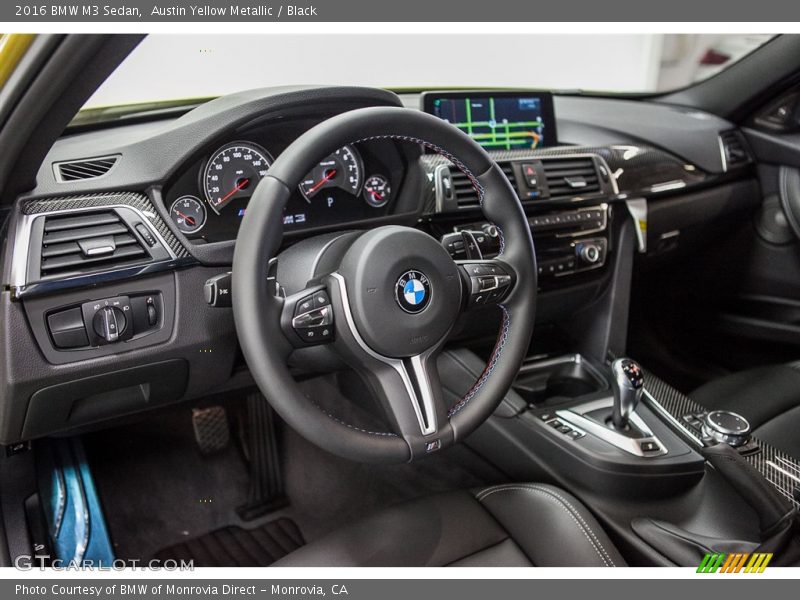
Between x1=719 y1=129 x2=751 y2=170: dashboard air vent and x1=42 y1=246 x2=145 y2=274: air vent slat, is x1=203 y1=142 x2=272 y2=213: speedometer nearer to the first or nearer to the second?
x1=42 y1=246 x2=145 y2=274: air vent slat

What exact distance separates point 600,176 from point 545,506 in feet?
3.05

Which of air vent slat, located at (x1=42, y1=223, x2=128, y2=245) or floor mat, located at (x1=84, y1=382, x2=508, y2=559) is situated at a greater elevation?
air vent slat, located at (x1=42, y1=223, x2=128, y2=245)

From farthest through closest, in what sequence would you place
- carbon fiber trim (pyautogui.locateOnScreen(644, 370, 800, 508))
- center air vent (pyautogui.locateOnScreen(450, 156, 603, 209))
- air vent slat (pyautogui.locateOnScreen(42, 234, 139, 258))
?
1. center air vent (pyautogui.locateOnScreen(450, 156, 603, 209))
2. carbon fiber trim (pyautogui.locateOnScreen(644, 370, 800, 508))
3. air vent slat (pyautogui.locateOnScreen(42, 234, 139, 258))

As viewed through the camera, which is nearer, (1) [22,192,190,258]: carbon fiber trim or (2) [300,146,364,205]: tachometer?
(1) [22,192,190,258]: carbon fiber trim

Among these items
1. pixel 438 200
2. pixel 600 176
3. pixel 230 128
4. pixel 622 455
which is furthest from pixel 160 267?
pixel 600 176

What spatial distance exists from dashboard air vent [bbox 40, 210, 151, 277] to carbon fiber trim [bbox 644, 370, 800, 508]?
126cm

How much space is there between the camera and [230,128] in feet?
4.24

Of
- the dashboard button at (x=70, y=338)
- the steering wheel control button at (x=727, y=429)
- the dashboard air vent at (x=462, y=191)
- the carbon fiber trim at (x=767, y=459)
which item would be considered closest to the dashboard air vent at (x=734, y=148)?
the carbon fiber trim at (x=767, y=459)

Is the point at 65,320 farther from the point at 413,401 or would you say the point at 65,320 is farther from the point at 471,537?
the point at 471,537

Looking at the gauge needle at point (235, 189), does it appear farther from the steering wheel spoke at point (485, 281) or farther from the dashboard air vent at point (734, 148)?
the dashboard air vent at point (734, 148)

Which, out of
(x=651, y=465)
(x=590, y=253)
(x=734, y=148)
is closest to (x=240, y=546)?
(x=651, y=465)

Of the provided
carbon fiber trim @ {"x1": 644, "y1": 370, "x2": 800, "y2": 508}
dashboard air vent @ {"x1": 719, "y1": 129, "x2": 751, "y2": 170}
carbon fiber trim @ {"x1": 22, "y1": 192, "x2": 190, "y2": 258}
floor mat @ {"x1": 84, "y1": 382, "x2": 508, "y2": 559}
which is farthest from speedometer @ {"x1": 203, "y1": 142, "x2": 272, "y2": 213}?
dashboard air vent @ {"x1": 719, "y1": 129, "x2": 751, "y2": 170}

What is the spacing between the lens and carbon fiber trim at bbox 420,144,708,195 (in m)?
1.89
